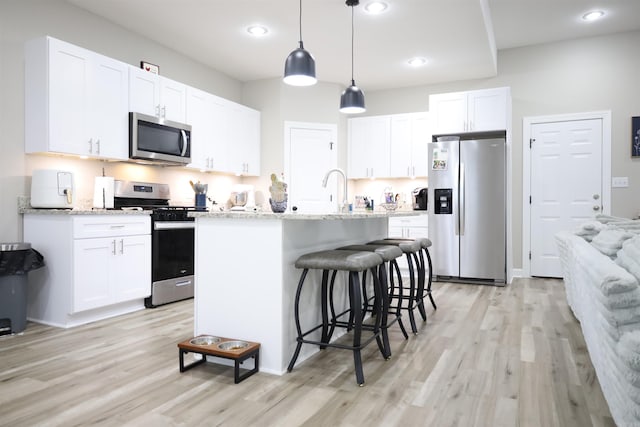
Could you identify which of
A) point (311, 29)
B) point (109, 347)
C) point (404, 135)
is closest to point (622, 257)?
point (109, 347)

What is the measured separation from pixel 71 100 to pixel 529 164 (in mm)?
5302

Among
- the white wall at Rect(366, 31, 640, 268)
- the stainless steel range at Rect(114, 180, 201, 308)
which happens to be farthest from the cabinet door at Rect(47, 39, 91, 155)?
the white wall at Rect(366, 31, 640, 268)

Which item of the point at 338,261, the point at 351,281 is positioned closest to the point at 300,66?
the point at 338,261

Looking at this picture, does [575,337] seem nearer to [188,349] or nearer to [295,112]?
[188,349]

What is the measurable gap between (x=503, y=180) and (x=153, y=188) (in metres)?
4.01

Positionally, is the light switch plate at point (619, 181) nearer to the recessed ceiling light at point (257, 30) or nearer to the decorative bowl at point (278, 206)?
the recessed ceiling light at point (257, 30)

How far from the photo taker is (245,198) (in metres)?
5.90

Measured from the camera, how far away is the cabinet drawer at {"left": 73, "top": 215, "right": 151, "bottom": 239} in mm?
3414

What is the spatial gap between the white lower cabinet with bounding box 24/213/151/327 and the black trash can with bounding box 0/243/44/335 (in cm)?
20

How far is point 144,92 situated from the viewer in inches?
170

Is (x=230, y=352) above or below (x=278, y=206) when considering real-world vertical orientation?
below

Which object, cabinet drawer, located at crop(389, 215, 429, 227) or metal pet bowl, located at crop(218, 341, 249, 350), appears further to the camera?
cabinet drawer, located at crop(389, 215, 429, 227)

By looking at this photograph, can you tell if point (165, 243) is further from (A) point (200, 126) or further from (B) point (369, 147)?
(B) point (369, 147)

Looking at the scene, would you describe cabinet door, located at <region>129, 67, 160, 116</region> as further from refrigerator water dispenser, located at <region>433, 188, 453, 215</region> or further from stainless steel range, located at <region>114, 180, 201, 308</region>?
refrigerator water dispenser, located at <region>433, 188, 453, 215</region>
